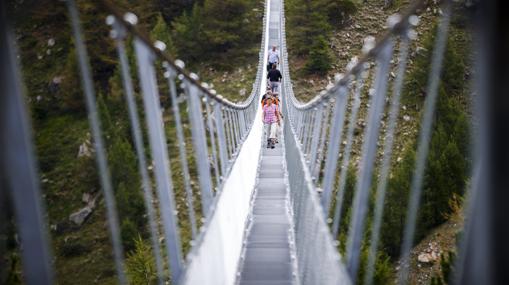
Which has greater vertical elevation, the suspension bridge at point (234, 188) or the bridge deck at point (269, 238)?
the suspension bridge at point (234, 188)

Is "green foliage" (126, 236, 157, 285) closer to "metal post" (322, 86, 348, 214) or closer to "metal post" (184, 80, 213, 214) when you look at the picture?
"metal post" (184, 80, 213, 214)

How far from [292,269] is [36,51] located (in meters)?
45.5

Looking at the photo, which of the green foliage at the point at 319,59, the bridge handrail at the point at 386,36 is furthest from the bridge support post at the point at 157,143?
the green foliage at the point at 319,59

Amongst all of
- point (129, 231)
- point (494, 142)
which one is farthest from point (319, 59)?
point (494, 142)

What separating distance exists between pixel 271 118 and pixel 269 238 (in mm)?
5035

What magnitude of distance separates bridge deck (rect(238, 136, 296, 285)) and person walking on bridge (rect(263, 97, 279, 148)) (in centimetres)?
179

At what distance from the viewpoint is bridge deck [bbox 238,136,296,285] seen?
18.7ft

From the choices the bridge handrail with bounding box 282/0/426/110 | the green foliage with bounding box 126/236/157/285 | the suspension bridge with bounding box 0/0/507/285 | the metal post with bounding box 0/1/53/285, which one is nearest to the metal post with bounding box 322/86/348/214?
the suspension bridge with bounding box 0/0/507/285

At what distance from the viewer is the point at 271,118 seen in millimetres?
11602

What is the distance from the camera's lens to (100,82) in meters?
40.0

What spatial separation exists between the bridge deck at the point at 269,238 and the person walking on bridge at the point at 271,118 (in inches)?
70.5

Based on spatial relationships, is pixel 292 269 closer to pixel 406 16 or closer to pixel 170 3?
pixel 406 16

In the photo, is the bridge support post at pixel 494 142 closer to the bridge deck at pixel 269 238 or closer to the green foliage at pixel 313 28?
the bridge deck at pixel 269 238

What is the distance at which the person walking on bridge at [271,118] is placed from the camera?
1158cm
